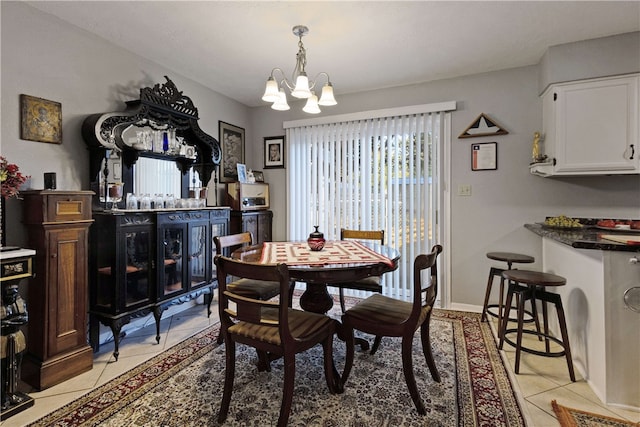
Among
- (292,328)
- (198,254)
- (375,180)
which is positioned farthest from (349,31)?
(198,254)

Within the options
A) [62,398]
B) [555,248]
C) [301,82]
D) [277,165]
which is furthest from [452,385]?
[277,165]

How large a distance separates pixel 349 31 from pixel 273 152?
7.01 ft

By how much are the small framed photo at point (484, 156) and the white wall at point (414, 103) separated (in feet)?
0.16

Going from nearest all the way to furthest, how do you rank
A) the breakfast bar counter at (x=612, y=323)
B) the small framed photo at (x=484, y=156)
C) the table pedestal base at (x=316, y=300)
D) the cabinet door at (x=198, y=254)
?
the breakfast bar counter at (x=612, y=323), the table pedestal base at (x=316, y=300), the cabinet door at (x=198, y=254), the small framed photo at (x=484, y=156)

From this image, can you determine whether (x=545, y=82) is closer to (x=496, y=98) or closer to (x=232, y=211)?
(x=496, y=98)

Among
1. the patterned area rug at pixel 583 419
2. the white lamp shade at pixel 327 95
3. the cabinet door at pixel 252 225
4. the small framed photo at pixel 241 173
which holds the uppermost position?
the white lamp shade at pixel 327 95

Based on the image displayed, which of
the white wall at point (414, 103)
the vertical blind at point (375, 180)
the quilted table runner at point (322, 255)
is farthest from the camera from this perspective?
the vertical blind at point (375, 180)

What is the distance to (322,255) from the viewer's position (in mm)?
2123

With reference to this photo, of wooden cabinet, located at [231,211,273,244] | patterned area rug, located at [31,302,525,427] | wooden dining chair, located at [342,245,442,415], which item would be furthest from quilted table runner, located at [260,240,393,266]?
wooden cabinet, located at [231,211,273,244]

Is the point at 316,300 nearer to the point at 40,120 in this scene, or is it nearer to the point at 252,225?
the point at 252,225

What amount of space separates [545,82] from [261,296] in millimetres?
3085

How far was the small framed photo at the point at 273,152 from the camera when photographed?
4.31 metres

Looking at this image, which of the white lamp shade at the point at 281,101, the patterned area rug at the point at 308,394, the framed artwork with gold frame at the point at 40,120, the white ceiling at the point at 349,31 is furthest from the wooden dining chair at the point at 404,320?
the framed artwork with gold frame at the point at 40,120

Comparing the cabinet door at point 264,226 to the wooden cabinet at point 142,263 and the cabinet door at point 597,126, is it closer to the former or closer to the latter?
the wooden cabinet at point 142,263
